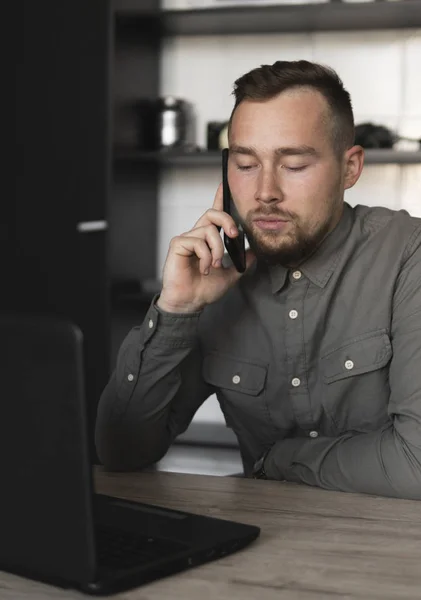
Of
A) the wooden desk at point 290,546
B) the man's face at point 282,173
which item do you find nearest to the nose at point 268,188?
the man's face at point 282,173

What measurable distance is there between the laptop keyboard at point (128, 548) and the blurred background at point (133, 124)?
2.36 meters

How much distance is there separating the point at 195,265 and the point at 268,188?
7.6 inches

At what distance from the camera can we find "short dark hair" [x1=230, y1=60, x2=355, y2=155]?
1.75 meters

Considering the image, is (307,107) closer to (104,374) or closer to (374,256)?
(374,256)

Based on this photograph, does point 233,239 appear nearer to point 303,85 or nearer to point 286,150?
point 286,150

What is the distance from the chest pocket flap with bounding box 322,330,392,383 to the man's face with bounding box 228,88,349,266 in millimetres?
190

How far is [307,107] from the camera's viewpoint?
176cm

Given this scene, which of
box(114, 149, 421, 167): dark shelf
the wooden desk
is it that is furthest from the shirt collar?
box(114, 149, 421, 167): dark shelf

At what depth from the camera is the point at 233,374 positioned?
5.82ft

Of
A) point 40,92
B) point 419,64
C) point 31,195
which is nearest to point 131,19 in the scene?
point 40,92

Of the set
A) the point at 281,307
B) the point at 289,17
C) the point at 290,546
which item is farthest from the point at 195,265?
the point at 289,17

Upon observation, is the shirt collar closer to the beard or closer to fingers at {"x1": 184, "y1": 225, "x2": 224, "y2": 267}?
the beard

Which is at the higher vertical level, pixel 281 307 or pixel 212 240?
pixel 212 240

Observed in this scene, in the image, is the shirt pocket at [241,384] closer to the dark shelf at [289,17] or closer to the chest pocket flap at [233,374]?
the chest pocket flap at [233,374]
